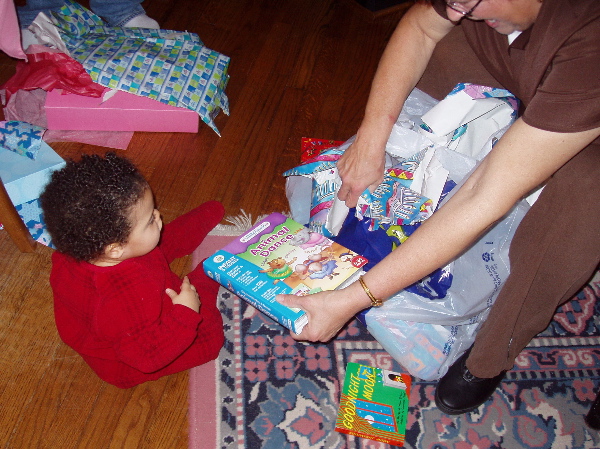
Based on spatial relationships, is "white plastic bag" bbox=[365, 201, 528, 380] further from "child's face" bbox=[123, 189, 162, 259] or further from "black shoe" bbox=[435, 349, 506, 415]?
"child's face" bbox=[123, 189, 162, 259]

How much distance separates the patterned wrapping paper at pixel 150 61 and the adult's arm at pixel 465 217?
80 centimetres

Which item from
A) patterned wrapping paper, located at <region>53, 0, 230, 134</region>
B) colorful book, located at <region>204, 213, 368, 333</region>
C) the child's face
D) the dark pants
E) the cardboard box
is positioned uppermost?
the dark pants

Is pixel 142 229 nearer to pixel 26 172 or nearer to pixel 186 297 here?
pixel 186 297

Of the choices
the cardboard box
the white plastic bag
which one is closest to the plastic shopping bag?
the white plastic bag

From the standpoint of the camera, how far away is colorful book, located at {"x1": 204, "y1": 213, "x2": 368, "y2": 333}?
3.03 feet

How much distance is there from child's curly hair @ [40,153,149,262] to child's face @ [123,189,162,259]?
13 mm

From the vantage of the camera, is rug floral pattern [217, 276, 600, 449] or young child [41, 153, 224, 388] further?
rug floral pattern [217, 276, 600, 449]

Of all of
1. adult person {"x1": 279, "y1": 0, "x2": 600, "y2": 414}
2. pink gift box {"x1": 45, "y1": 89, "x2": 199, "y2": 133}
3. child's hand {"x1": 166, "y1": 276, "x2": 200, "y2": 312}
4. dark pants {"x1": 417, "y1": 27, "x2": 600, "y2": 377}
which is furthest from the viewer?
pink gift box {"x1": 45, "y1": 89, "x2": 199, "y2": 133}

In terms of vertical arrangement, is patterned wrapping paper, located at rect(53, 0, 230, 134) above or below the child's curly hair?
below

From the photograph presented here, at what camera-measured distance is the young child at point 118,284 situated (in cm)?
80

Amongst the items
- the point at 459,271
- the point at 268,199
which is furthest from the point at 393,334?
the point at 268,199

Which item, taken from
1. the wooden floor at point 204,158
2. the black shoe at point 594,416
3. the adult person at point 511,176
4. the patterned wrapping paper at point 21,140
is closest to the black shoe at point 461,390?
the adult person at point 511,176

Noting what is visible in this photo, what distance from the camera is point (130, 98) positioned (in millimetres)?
1441

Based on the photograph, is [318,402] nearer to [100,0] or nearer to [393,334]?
[393,334]
